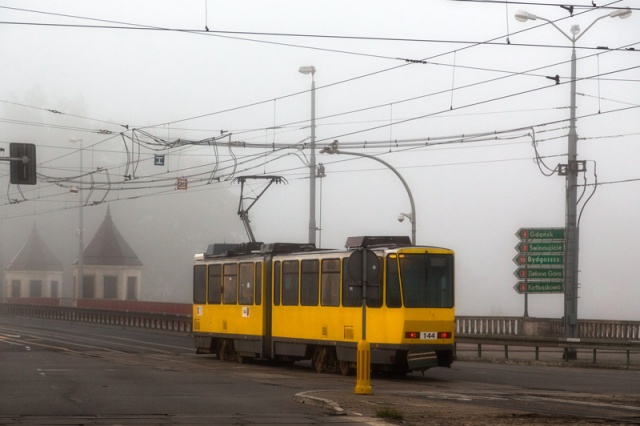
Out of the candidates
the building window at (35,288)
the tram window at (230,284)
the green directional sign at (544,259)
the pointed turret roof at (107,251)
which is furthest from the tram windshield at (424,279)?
the building window at (35,288)

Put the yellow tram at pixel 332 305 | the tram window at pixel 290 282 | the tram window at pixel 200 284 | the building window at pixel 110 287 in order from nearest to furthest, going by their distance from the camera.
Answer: the yellow tram at pixel 332 305 < the tram window at pixel 290 282 < the tram window at pixel 200 284 < the building window at pixel 110 287

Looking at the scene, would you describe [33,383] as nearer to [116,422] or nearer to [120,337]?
[116,422]

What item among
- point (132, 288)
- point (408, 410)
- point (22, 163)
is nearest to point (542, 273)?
point (22, 163)

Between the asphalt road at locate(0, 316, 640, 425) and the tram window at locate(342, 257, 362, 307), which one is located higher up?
the tram window at locate(342, 257, 362, 307)

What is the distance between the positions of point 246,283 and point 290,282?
252 cm

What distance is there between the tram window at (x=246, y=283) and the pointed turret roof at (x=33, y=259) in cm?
9266

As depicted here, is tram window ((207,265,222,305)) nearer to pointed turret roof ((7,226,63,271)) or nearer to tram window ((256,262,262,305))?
tram window ((256,262,262,305))

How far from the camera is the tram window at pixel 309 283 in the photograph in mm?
27656

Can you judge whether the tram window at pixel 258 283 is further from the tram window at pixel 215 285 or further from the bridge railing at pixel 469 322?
the bridge railing at pixel 469 322

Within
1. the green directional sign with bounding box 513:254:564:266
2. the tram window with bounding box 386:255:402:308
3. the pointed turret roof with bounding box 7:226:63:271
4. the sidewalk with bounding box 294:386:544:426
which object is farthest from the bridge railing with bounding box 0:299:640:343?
the pointed turret roof with bounding box 7:226:63:271

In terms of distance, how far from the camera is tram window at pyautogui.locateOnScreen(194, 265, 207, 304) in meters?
34.2

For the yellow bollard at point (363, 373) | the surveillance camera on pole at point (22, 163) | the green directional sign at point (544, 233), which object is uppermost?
the surveillance camera on pole at point (22, 163)

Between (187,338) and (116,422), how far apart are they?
113ft

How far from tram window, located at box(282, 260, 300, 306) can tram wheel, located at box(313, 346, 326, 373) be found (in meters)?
1.27
